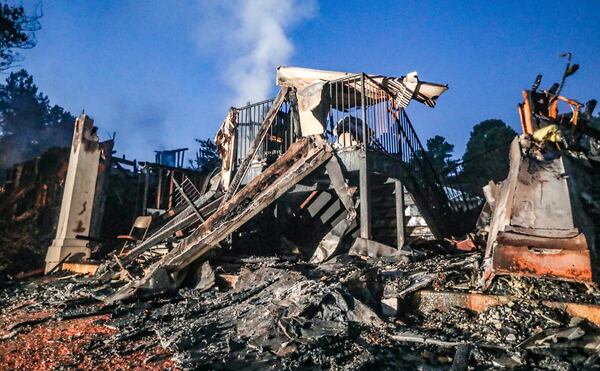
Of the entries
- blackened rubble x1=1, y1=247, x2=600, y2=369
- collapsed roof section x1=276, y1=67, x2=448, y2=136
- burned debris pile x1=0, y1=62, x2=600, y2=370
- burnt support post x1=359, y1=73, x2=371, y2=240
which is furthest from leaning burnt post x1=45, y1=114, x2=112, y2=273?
burnt support post x1=359, y1=73, x2=371, y2=240

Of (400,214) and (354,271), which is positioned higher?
(400,214)

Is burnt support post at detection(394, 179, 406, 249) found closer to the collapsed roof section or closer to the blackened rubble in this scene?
the blackened rubble

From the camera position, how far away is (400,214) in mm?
7785

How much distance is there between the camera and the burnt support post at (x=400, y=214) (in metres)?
7.64

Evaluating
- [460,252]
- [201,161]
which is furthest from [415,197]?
[201,161]

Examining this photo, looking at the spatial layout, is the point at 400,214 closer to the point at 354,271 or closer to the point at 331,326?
the point at 354,271

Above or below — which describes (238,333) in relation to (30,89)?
below

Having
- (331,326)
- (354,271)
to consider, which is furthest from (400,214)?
(331,326)

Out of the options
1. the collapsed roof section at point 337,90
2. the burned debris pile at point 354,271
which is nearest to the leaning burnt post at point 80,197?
the burned debris pile at point 354,271

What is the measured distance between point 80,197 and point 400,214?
9576 millimetres

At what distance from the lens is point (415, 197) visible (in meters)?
8.53

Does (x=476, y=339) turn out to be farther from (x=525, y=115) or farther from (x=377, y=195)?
(x=377, y=195)

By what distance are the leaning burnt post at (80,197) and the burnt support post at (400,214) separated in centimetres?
874

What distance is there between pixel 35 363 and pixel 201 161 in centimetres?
1840
